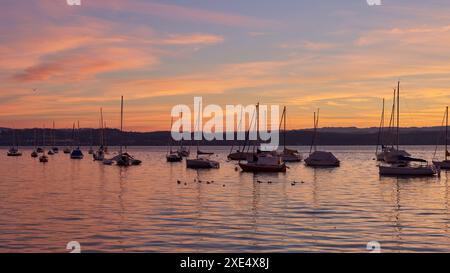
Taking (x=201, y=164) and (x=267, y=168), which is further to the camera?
(x=201, y=164)

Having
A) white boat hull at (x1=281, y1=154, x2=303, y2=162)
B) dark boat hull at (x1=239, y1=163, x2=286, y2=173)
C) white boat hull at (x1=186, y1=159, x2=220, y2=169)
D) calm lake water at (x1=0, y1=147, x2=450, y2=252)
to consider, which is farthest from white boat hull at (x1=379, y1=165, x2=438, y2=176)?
white boat hull at (x1=281, y1=154, x2=303, y2=162)

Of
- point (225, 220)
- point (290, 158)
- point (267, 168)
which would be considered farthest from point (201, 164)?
point (225, 220)

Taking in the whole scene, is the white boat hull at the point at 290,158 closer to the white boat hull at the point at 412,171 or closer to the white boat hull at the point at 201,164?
the white boat hull at the point at 201,164

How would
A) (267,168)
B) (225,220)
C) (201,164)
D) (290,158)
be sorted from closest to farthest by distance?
1. (225,220)
2. (267,168)
3. (201,164)
4. (290,158)

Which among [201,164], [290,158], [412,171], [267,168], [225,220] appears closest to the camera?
[225,220]

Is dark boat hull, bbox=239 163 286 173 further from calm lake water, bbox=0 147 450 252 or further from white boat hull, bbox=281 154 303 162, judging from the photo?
white boat hull, bbox=281 154 303 162

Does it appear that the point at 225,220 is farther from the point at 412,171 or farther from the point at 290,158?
the point at 290,158

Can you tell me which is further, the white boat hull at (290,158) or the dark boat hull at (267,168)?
the white boat hull at (290,158)

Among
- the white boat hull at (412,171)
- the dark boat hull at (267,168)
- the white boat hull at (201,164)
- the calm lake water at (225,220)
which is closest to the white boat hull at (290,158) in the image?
the white boat hull at (201,164)
